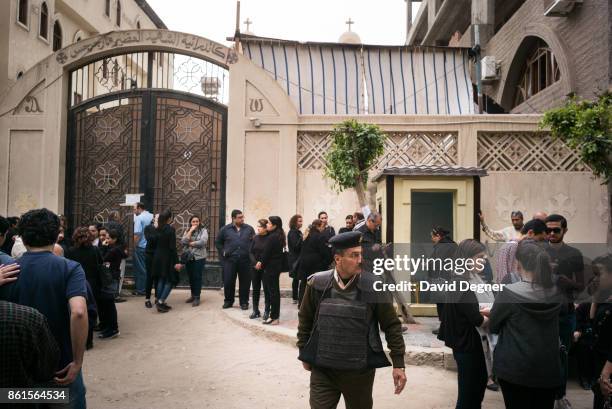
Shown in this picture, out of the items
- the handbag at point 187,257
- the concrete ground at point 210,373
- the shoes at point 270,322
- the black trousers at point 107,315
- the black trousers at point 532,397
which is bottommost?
the concrete ground at point 210,373

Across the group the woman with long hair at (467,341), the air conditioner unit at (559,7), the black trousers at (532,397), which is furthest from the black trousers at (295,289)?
the air conditioner unit at (559,7)

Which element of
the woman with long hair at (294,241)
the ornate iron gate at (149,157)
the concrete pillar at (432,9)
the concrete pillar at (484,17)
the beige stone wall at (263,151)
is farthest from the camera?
the concrete pillar at (432,9)

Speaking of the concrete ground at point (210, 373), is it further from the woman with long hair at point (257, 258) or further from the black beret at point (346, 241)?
the black beret at point (346, 241)

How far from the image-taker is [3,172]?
11.9m

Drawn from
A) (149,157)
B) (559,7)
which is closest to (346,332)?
(149,157)

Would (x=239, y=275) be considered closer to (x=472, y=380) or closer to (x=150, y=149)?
(x=150, y=149)

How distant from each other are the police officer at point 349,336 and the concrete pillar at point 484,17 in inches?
678

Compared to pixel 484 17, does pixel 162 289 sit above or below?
below

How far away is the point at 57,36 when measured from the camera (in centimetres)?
2078

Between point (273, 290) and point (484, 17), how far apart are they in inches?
561

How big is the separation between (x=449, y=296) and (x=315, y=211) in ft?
22.8

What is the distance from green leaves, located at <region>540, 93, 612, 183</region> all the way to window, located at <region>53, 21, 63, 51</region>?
18.4 metres

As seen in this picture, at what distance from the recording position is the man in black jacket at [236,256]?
31.2ft

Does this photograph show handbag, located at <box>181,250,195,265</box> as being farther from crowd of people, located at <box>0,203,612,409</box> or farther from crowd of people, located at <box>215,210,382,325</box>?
crowd of people, located at <box>0,203,612,409</box>
